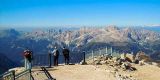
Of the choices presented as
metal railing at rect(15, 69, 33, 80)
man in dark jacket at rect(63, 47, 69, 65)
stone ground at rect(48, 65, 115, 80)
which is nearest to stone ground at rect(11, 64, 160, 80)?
stone ground at rect(48, 65, 115, 80)

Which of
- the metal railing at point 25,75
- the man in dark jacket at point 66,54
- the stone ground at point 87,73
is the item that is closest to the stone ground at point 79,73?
the stone ground at point 87,73

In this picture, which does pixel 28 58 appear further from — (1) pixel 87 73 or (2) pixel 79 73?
(1) pixel 87 73

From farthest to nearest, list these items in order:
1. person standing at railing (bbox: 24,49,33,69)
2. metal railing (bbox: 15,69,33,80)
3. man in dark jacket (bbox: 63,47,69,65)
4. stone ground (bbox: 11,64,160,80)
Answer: man in dark jacket (bbox: 63,47,69,65) < person standing at railing (bbox: 24,49,33,69) < stone ground (bbox: 11,64,160,80) < metal railing (bbox: 15,69,33,80)

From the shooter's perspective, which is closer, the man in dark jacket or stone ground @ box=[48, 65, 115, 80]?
stone ground @ box=[48, 65, 115, 80]

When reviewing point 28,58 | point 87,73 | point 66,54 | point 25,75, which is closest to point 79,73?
point 87,73

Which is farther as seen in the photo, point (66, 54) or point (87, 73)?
point (66, 54)

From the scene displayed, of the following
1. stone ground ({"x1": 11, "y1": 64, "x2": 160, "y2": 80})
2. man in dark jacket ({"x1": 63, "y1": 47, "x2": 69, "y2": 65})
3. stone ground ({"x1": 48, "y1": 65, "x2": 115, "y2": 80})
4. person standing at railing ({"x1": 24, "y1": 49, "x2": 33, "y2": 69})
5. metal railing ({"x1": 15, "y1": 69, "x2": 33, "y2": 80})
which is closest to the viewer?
metal railing ({"x1": 15, "y1": 69, "x2": 33, "y2": 80})

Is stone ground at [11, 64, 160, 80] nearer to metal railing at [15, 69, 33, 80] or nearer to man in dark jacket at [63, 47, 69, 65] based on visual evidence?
man in dark jacket at [63, 47, 69, 65]

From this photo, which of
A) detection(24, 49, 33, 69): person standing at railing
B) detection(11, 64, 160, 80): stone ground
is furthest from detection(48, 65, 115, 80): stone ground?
detection(24, 49, 33, 69): person standing at railing

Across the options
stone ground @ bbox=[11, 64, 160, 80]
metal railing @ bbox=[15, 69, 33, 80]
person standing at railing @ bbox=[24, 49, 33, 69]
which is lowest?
stone ground @ bbox=[11, 64, 160, 80]

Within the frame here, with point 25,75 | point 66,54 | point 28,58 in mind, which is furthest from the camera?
point 66,54

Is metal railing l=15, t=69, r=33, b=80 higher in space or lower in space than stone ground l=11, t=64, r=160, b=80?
higher

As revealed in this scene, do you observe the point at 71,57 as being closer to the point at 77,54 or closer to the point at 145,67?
the point at 77,54

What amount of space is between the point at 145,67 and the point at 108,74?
10869mm
